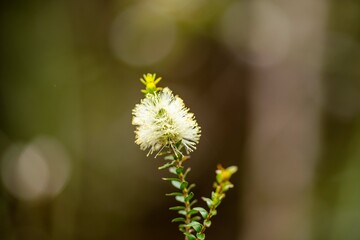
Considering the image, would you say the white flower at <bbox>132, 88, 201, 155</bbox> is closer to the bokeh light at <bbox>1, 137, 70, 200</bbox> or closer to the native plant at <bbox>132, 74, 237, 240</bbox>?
the native plant at <bbox>132, 74, 237, 240</bbox>

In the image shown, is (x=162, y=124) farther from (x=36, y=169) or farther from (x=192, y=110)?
(x=192, y=110)

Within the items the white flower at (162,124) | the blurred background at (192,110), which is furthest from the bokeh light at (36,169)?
the white flower at (162,124)

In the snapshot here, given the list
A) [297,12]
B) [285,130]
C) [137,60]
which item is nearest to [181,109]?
[285,130]

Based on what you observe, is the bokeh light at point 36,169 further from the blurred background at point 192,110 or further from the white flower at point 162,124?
the white flower at point 162,124

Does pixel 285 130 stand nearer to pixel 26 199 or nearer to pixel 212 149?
pixel 212 149

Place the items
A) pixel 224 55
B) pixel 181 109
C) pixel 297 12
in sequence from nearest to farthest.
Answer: pixel 181 109
pixel 297 12
pixel 224 55

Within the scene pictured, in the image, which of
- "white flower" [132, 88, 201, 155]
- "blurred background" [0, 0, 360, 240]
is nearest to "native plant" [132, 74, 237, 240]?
"white flower" [132, 88, 201, 155]

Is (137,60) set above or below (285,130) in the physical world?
above

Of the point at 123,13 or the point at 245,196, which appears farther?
the point at 123,13

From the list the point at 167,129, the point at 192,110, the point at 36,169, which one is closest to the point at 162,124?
the point at 167,129
